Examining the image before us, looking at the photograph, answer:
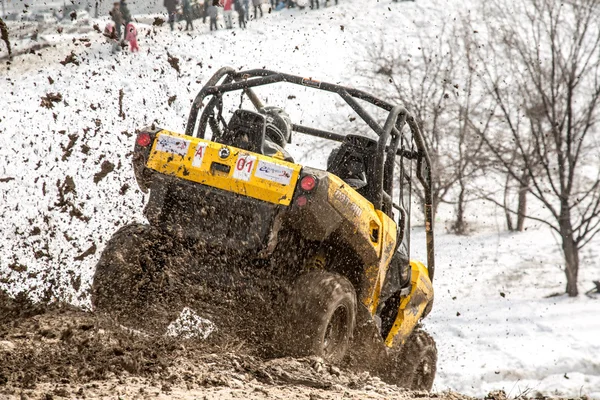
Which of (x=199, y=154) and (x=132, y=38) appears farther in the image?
(x=132, y=38)

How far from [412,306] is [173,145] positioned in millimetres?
2708

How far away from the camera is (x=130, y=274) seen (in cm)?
514

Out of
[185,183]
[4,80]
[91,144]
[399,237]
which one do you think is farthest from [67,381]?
[4,80]

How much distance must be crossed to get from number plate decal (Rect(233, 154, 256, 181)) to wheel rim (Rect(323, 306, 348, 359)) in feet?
3.46

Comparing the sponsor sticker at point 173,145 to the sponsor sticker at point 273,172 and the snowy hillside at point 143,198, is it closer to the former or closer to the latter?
the sponsor sticker at point 273,172

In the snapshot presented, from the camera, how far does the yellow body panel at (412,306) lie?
6.51m

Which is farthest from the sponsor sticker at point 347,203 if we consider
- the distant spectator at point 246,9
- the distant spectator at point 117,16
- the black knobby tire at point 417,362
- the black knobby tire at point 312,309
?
the distant spectator at point 246,9

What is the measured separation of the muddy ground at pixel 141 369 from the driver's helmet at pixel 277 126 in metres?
1.71

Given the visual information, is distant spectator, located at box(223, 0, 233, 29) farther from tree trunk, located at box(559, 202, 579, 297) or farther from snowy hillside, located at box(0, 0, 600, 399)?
tree trunk, located at box(559, 202, 579, 297)

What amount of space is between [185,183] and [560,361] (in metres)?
6.43

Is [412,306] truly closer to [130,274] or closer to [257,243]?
[257,243]

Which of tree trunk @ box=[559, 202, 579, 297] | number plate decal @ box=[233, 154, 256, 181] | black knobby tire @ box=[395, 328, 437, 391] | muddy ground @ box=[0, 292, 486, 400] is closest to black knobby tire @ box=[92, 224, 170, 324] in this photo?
muddy ground @ box=[0, 292, 486, 400]

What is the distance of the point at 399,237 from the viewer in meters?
6.18

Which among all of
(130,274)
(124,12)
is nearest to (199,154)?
(130,274)
